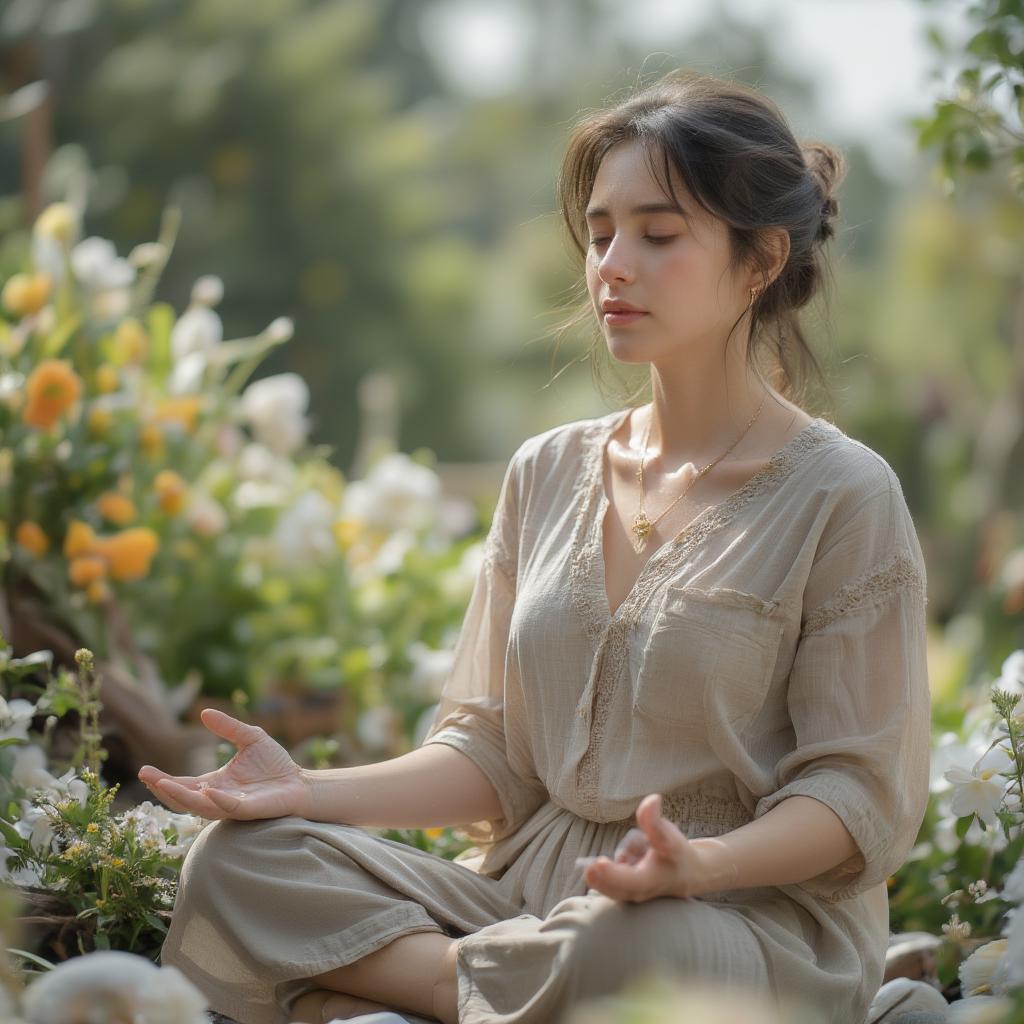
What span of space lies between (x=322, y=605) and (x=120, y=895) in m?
2.08

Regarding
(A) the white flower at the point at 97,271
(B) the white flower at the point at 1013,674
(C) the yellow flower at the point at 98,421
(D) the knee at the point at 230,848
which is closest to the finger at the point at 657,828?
(D) the knee at the point at 230,848

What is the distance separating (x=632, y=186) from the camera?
6.89 feet

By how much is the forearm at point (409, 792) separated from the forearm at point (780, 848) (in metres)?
0.50

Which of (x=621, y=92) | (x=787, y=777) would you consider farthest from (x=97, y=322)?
(x=787, y=777)

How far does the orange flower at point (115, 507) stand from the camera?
11.0ft

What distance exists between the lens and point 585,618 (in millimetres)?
2135

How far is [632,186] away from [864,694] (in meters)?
0.77

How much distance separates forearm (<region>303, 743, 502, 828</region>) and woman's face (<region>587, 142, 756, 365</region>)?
0.69m

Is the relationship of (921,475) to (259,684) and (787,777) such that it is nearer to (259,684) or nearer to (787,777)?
(259,684)

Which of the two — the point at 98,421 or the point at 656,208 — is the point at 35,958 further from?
the point at 98,421

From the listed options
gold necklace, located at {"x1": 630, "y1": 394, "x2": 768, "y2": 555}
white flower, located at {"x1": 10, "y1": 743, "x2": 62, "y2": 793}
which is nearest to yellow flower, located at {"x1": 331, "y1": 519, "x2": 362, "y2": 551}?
white flower, located at {"x1": 10, "y1": 743, "x2": 62, "y2": 793}

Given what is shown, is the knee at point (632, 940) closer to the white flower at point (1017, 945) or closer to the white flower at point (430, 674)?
the white flower at point (1017, 945)

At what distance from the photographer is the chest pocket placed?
2004 mm

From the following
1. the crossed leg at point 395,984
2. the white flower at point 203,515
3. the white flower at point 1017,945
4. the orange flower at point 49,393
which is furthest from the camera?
the white flower at point 203,515
